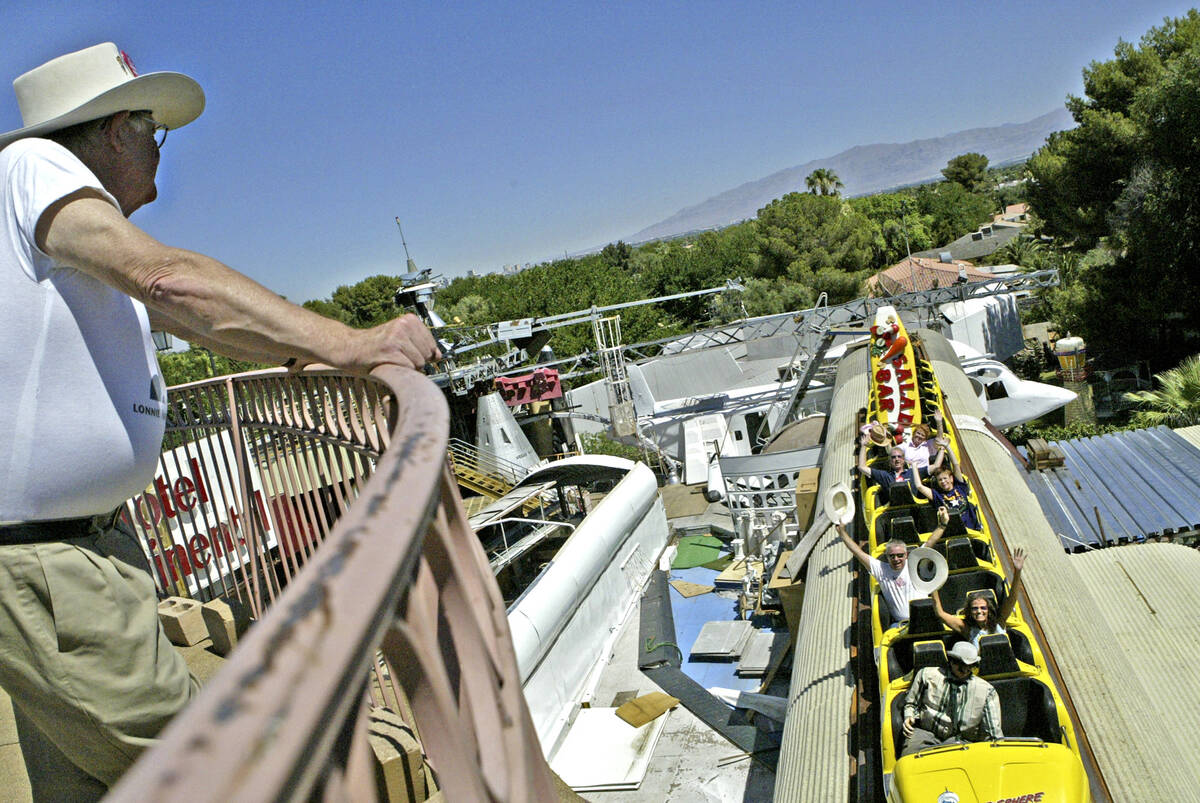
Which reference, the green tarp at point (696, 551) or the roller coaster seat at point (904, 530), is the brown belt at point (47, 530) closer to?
the roller coaster seat at point (904, 530)

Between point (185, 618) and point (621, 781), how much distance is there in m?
7.95

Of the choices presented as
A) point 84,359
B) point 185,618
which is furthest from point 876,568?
point 84,359

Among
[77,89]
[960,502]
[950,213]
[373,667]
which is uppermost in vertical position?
[950,213]

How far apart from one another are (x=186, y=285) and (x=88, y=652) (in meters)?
0.99

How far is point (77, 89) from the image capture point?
7.09ft

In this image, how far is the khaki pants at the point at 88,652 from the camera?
79.2 inches

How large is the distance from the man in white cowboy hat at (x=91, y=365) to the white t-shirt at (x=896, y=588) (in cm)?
651

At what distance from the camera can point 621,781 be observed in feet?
36.9

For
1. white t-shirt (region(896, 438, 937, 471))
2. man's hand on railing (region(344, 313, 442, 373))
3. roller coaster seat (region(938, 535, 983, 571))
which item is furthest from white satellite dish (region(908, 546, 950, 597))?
man's hand on railing (region(344, 313, 442, 373))

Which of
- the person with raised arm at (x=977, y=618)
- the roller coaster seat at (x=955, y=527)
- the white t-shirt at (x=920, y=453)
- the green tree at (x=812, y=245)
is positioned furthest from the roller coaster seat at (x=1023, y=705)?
the green tree at (x=812, y=245)

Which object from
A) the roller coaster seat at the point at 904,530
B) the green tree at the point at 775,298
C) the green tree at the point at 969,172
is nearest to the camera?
the roller coaster seat at the point at 904,530

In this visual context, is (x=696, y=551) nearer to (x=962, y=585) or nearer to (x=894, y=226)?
(x=962, y=585)

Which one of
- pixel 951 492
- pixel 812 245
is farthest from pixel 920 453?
pixel 812 245

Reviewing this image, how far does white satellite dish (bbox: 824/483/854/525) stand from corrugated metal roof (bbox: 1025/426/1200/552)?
6.19 metres
